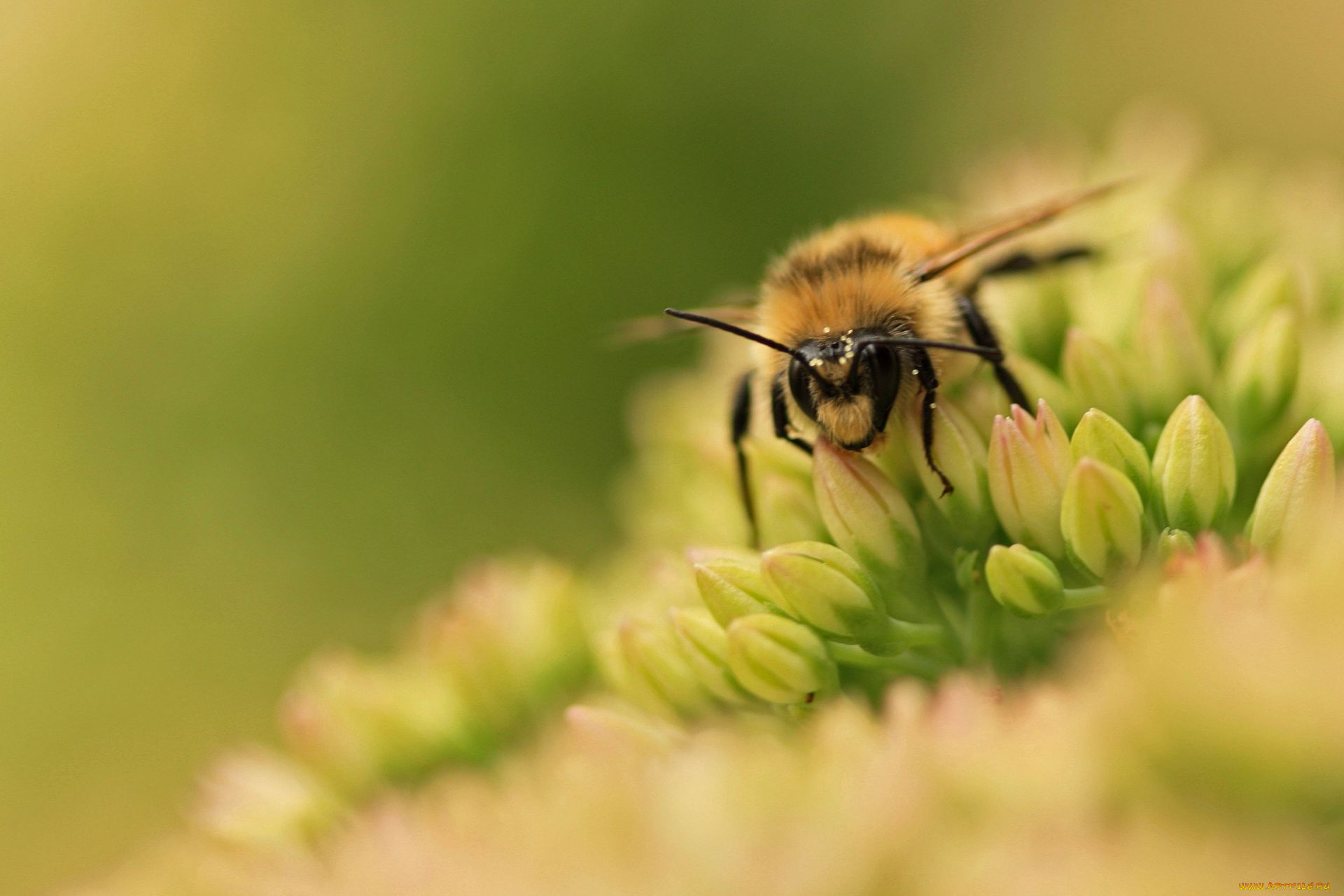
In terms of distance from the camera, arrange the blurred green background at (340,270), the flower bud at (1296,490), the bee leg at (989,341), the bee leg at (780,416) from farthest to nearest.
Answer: the blurred green background at (340,270), the bee leg at (780,416), the bee leg at (989,341), the flower bud at (1296,490)

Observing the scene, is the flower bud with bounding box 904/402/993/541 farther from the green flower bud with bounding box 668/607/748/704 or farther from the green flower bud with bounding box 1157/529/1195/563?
the green flower bud with bounding box 668/607/748/704

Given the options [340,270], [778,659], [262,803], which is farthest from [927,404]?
[340,270]

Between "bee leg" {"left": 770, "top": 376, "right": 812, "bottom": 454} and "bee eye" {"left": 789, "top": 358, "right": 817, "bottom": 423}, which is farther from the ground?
"bee leg" {"left": 770, "top": 376, "right": 812, "bottom": 454}

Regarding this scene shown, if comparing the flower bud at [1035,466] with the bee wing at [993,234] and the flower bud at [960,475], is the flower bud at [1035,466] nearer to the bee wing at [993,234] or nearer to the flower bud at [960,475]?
the flower bud at [960,475]

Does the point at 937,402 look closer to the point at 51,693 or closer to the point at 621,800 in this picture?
the point at 621,800

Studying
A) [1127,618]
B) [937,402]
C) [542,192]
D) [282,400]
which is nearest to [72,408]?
[282,400]

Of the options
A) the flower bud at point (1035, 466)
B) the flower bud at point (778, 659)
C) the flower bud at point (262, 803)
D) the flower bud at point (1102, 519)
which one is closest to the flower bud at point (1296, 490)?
the flower bud at point (1102, 519)

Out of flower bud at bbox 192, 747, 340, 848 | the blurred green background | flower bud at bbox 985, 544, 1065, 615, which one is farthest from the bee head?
the blurred green background

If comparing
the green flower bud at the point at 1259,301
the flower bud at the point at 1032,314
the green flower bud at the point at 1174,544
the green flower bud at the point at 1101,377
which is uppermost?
the flower bud at the point at 1032,314
